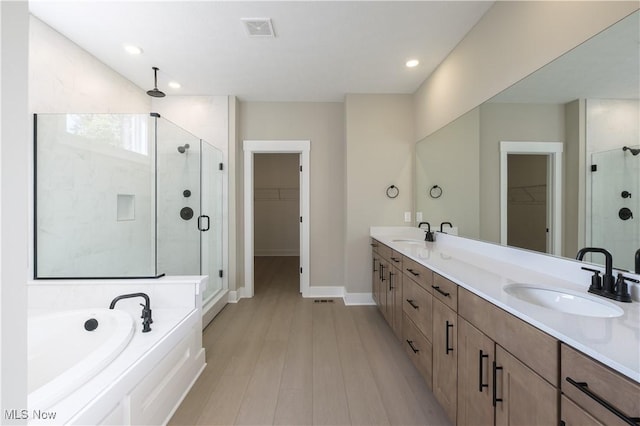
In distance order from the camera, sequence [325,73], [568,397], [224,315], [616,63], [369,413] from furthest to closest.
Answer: [224,315] < [325,73] < [369,413] < [616,63] < [568,397]

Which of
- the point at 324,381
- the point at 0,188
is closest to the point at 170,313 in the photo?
the point at 324,381

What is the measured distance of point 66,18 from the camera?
1.99 m

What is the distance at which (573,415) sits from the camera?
0.73 metres

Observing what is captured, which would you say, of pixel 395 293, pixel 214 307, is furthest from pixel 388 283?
pixel 214 307

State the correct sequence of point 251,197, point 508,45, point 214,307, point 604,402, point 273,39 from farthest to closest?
point 251,197 → point 214,307 → point 273,39 → point 508,45 → point 604,402

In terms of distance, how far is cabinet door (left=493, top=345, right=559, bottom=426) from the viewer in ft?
2.66

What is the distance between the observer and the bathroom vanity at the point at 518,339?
68 centimetres

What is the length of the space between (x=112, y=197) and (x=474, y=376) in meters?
3.14

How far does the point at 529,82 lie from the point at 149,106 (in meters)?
3.96

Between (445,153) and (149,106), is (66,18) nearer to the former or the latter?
(149,106)

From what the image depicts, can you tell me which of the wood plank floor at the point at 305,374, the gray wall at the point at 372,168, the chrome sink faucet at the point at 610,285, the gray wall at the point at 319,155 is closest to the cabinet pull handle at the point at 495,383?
the chrome sink faucet at the point at 610,285

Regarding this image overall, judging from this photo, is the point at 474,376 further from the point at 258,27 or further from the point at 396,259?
the point at 258,27

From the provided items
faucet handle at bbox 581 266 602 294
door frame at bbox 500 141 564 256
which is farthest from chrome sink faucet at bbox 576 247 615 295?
door frame at bbox 500 141 564 256

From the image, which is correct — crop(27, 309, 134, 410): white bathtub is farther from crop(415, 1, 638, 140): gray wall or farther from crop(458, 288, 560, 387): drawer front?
crop(415, 1, 638, 140): gray wall
